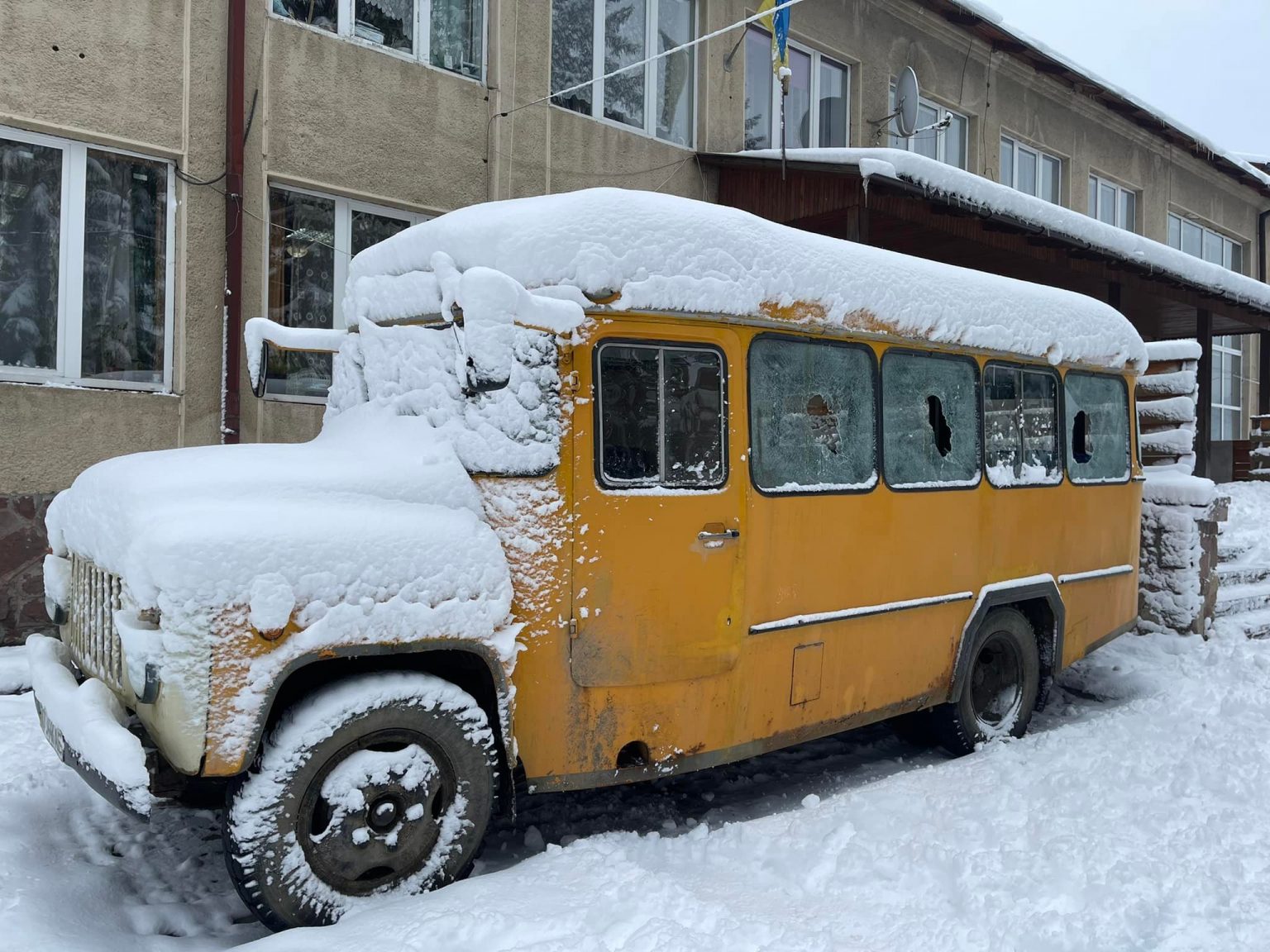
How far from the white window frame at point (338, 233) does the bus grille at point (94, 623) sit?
15.6 feet

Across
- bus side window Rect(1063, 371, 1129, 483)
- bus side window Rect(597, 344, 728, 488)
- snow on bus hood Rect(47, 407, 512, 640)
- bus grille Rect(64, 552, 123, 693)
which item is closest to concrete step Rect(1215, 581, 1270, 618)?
bus side window Rect(1063, 371, 1129, 483)

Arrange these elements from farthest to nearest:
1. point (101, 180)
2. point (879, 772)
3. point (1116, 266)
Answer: point (1116, 266)
point (101, 180)
point (879, 772)

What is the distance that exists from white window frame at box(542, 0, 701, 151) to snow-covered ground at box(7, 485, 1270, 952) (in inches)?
315

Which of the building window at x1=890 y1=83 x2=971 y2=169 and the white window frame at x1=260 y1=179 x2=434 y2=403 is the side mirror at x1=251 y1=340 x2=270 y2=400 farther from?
the building window at x1=890 y1=83 x2=971 y2=169

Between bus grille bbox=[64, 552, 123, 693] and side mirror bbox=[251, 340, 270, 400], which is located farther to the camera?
side mirror bbox=[251, 340, 270, 400]

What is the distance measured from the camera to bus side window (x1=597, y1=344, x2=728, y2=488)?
4.03 metres

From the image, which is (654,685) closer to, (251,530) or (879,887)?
(879,887)

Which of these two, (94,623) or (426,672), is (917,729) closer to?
(426,672)

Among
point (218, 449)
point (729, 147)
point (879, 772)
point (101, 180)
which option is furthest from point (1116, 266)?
point (218, 449)

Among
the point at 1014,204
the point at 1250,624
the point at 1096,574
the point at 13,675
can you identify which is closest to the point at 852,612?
the point at 1096,574

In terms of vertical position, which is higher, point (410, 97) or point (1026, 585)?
point (410, 97)

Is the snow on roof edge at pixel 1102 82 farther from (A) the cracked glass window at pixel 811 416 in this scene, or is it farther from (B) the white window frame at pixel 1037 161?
(A) the cracked glass window at pixel 811 416

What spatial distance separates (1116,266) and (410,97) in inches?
364

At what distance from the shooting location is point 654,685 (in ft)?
13.6
